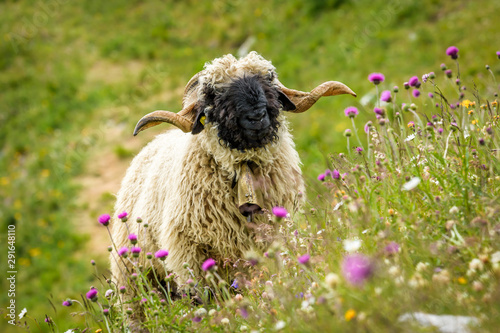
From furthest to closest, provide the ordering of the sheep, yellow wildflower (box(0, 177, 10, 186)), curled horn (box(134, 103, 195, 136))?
yellow wildflower (box(0, 177, 10, 186)), curled horn (box(134, 103, 195, 136)), the sheep

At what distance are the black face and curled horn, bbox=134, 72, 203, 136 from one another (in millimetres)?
228

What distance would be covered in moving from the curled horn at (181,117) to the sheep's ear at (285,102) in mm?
807

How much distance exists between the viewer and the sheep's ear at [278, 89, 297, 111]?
14.3ft

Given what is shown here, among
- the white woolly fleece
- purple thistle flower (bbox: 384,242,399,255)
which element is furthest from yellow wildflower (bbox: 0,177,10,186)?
purple thistle flower (bbox: 384,242,399,255)

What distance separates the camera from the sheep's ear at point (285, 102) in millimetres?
4348

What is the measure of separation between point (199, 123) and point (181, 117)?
17 centimetres

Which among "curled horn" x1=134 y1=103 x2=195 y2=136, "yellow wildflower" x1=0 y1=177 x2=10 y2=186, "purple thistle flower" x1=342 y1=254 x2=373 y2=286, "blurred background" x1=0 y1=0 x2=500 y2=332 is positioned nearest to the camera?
"purple thistle flower" x1=342 y1=254 x2=373 y2=286

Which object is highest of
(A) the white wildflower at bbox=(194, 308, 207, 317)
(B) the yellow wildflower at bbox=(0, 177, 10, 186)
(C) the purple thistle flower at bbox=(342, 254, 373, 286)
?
(B) the yellow wildflower at bbox=(0, 177, 10, 186)

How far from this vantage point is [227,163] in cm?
417

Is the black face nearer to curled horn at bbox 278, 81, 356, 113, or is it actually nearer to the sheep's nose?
the sheep's nose

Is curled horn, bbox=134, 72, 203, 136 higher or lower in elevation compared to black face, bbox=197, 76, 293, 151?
higher

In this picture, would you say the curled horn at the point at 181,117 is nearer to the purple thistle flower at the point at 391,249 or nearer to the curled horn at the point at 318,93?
the curled horn at the point at 318,93

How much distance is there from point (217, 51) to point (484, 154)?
1316 cm

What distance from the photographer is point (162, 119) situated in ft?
13.5
